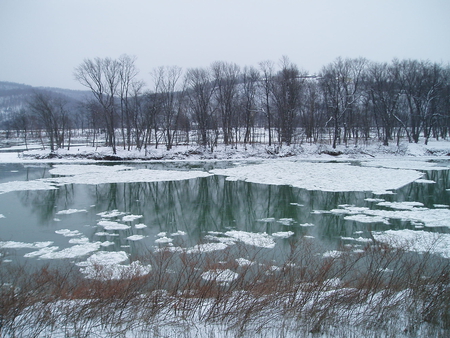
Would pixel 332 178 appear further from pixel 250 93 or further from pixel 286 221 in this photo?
pixel 250 93

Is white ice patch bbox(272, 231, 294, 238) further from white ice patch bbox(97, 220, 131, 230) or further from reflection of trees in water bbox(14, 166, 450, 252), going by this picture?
white ice patch bbox(97, 220, 131, 230)

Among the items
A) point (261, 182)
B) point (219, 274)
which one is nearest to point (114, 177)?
point (261, 182)

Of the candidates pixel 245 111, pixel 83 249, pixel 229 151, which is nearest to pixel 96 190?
pixel 83 249

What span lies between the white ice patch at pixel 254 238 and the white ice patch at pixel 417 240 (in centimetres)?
343

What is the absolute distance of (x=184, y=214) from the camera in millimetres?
15250

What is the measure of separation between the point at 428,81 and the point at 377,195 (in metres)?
39.3

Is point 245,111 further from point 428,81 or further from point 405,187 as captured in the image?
point 405,187

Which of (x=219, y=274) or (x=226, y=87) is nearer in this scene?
(x=219, y=274)

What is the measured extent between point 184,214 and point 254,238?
15.9 ft

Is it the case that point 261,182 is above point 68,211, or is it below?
above

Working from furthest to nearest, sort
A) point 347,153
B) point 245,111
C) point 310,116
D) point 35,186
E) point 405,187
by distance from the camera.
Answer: point 310,116
point 245,111
point 347,153
point 35,186
point 405,187

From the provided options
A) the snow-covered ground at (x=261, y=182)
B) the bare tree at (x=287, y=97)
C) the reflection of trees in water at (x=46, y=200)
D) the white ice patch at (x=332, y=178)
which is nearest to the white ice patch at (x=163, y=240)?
the snow-covered ground at (x=261, y=182)

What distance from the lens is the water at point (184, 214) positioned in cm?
1141

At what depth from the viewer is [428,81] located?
48281 mm
